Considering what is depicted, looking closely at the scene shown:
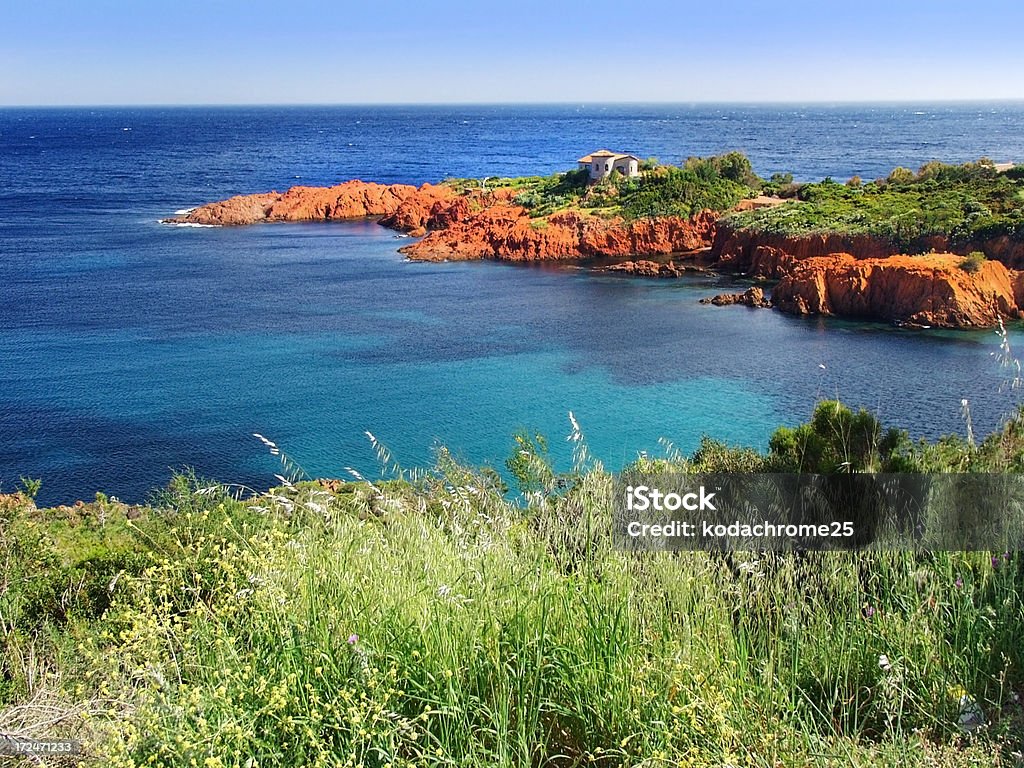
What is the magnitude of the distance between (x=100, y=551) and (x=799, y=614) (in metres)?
7.47

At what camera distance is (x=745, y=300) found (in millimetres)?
39219

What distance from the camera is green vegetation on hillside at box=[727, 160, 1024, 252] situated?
3916 centimetres

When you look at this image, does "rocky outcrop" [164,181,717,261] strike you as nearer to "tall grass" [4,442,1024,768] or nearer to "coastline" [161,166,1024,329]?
"coastline" [161,166,1024,329]

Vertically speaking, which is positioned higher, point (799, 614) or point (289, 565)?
point (289, 565)

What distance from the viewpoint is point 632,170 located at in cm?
6003

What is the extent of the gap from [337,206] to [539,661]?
69541mm

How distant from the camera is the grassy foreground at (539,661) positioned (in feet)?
12.8

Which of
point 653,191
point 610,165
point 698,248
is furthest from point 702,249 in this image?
point 610,165

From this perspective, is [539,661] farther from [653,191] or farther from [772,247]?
[653,191]

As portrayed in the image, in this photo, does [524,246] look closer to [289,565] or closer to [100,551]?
[100,551]

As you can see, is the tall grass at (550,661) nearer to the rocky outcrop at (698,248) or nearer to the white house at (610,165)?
the rocky outcrop at (698,248)

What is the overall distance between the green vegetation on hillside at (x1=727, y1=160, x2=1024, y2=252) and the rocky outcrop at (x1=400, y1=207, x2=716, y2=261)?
293 centimetres

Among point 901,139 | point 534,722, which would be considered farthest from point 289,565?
point 901,139

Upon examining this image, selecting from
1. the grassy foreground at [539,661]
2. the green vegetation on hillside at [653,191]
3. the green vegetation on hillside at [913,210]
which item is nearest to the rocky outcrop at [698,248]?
the green vegetation on hillside at [913,210]
